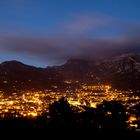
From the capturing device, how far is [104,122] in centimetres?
3306

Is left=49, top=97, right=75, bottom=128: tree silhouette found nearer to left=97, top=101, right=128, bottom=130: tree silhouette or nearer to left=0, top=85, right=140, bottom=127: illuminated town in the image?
left=97, top=101, right=128, bottom=130: tree silhouette

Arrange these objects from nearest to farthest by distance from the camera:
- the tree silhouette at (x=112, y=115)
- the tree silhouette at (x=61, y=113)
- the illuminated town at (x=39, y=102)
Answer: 1. the tree silhouette at (x=61, y=113)
2. the tree silhouette at (x=112, y=115)
3. the illuminated town at (x=39, y=102)

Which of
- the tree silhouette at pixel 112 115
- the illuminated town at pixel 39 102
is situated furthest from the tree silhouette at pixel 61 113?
the illuminated town at pixel 39 102

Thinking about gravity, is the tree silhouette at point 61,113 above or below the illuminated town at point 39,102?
below

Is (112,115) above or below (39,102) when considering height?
below

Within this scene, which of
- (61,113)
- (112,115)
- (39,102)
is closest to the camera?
(61,113)

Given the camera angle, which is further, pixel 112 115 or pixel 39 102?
pixel 39 102

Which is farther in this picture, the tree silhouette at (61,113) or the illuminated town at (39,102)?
the illuminated town at (39,102)

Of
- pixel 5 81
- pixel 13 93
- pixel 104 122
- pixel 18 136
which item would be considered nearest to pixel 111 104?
pixel 104 122

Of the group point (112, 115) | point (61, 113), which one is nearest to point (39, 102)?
point (112, 115)

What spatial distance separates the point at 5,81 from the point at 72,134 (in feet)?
318

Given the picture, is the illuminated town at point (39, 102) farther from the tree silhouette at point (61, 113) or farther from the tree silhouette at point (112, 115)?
the tree silhouette at point (61, 113)

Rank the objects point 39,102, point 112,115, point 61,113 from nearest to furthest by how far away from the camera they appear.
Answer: point 61,113, point 112,115, point 39,102

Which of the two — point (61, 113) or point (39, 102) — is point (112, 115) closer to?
point (61, 113)
